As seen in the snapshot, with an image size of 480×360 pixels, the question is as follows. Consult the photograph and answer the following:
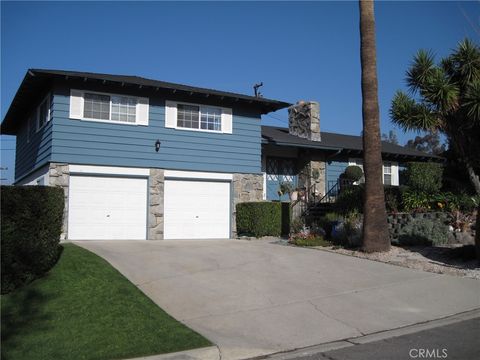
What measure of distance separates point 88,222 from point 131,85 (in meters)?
4.58

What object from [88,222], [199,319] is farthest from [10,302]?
[88,222]

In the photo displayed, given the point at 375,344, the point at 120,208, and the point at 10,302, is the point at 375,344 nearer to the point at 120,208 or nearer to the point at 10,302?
the point at 10,302

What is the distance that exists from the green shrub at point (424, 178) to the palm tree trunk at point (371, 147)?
16.0ft

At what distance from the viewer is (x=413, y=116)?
575 inches

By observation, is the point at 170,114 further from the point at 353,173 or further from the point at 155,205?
the point at 353,173

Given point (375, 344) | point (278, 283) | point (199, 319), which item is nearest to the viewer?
point (375, 344)

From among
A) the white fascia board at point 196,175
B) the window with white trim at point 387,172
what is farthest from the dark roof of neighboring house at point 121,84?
the window with white trim at point 387,172

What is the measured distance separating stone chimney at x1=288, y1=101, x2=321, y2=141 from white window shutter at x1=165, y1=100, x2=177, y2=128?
24.4ft

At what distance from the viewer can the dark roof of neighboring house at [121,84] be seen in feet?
48.0

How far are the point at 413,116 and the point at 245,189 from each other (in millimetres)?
6442

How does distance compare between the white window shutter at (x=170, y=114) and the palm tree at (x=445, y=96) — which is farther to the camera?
the white window shutter at (x=170, y=114)

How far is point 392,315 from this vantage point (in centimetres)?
768

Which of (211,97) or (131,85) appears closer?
(131,85)

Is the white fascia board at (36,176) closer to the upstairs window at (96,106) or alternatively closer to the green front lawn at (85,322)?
the upstairs window at (96,106)
